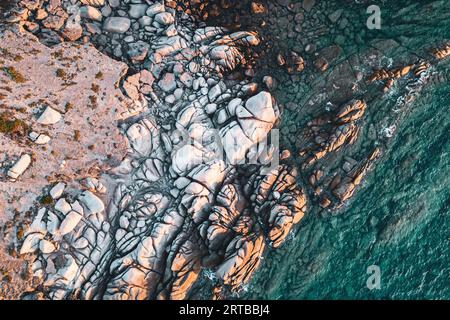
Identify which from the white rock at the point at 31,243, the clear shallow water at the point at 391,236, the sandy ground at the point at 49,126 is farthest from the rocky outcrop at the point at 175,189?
the clear shallow water at the point at 391,236

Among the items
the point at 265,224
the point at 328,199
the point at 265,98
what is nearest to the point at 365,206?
the point at 328,199

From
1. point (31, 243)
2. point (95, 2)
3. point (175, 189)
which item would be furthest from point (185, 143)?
point (95, 2)

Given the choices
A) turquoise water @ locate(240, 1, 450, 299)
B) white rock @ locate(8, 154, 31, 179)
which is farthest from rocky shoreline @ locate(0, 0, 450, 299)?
turquoise water @ locate(240, 1, 450, 299)

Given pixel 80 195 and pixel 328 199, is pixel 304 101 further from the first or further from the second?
pixel 80 195

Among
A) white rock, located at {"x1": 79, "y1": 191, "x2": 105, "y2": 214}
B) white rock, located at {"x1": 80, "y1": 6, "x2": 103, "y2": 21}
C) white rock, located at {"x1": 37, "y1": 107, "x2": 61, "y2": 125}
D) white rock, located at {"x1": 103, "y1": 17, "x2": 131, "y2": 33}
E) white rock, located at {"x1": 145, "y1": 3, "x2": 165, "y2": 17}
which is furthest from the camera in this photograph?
white rock, located at {"x1": 145, "y1": 3, "x2": 165, "y2": 17}

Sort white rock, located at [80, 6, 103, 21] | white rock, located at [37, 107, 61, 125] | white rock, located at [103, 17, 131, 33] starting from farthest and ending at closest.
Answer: white rock, located at [103, 17, 131, 33] < white rock, located at [80, 6, 103, 21] < white rock, located at [37, 107, 61, 125]

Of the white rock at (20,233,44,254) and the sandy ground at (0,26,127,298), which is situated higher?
the sandy ground at (0,26,127,298)

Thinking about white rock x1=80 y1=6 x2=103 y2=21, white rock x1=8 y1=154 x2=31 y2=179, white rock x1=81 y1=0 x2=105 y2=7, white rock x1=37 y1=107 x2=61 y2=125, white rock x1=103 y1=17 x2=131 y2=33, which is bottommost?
white rock x1=8 y1=154 x2=31 y2=179

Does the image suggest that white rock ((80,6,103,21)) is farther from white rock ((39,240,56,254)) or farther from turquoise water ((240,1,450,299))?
turquoise water ((240,1,450,299))

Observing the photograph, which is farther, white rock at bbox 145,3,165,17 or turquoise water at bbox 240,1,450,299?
white rock at bbox 145,3,165,17
